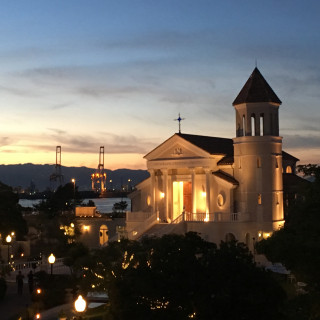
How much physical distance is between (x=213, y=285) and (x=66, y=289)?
1920 cm

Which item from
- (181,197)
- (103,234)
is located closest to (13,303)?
(181,197)

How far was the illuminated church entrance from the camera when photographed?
54.3 metres

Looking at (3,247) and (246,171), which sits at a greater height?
(246,171)

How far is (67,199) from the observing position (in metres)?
82.8

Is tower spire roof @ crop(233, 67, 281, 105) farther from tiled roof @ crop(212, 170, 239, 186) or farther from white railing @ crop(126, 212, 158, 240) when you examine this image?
white railing @ crop(126, 212, 158, 240)

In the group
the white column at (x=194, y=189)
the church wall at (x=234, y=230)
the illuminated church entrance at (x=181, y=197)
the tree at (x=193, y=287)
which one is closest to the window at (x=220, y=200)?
the white column at (x=194, y=189)

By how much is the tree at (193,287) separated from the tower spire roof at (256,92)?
26982 mm

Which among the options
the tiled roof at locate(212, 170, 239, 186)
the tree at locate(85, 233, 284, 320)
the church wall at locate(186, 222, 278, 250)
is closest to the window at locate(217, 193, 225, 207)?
the tiled roof at locate(212, 170, 239, 186)

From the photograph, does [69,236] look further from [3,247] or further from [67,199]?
[67,199]

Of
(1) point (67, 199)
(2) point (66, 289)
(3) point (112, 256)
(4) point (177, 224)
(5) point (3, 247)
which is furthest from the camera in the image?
(1) point (67, 199)

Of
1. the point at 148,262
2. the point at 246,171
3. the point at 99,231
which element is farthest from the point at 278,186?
the point at 148,262

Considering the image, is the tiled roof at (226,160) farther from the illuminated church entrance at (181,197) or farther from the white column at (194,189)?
the illuminated church entrance at (181,197)

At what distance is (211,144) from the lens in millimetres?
54062

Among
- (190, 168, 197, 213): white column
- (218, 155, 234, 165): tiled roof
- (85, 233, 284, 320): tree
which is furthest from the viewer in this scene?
(218, 155, 234, 165): tiled roof
